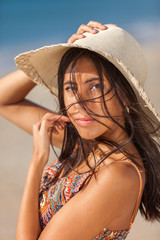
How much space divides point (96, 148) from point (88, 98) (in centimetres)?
39

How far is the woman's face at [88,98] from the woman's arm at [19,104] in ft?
1.93

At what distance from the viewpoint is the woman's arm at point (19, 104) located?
248 cm

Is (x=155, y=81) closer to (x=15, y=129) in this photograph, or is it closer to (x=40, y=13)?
(x=15, y=129)

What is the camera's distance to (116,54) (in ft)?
5.99

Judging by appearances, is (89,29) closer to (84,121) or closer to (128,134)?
(84,121)

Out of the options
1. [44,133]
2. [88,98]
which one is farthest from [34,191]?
[88,98]

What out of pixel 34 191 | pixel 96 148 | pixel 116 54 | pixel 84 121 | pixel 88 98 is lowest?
pixel 34 191

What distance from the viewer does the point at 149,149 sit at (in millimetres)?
2086

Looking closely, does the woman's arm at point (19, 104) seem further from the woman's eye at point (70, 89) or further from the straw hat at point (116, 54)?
the woman's eye at point (70, 89)

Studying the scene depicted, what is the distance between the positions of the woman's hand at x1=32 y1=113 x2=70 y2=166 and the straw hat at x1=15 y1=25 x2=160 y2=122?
0.32 meters

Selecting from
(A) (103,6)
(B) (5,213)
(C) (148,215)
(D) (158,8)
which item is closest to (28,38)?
(A) (103,6)

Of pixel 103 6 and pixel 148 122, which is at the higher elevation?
pixel 148 122

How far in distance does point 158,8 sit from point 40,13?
441 centimetres

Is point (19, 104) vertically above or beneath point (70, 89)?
beneath
